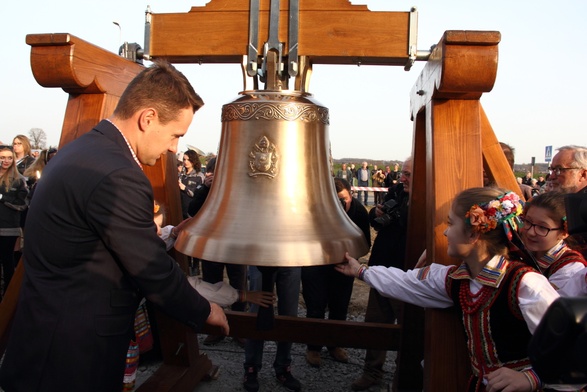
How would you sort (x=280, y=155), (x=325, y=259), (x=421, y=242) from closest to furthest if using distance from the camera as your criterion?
(x=325, y=259)
(x=280, y=155)
(x=421, y=242)

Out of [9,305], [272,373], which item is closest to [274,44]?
[9,305]

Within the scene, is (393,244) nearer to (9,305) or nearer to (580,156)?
(580,156)

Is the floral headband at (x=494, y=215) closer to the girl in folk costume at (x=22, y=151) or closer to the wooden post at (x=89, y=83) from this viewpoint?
the wooden post at (x=89, y=83)

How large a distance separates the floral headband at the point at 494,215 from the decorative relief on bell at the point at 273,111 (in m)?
0.70

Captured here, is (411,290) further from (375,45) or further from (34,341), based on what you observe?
(34,341)

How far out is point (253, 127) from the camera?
1875 millimetres

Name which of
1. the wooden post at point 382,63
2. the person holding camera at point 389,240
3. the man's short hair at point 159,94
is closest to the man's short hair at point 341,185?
the person holding camera at point 389,240

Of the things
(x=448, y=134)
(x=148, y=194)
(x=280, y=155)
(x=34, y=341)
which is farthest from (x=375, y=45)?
(x=34, y=341)

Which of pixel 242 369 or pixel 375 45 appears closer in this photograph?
pixel 375 45

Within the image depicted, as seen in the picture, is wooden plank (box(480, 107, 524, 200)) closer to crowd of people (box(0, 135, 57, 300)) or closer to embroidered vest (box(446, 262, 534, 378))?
embroidered vest (box(446, 262, 534, 378))

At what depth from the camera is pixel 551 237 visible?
219 cm

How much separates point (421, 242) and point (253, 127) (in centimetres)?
129

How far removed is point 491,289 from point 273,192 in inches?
35.0

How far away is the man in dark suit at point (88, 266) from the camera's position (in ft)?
5.16
